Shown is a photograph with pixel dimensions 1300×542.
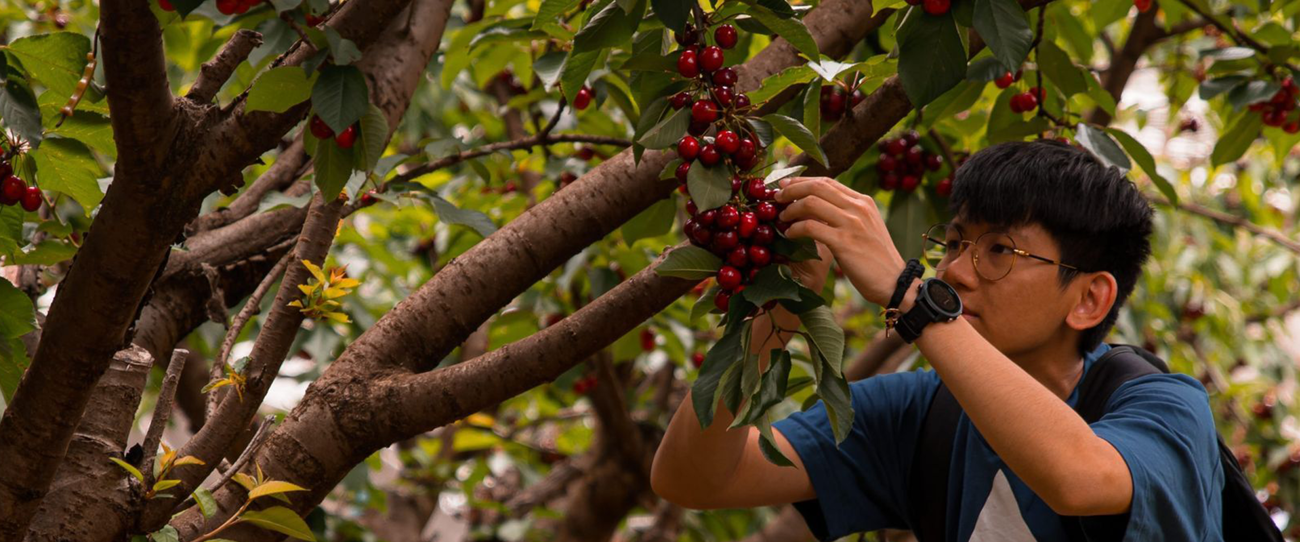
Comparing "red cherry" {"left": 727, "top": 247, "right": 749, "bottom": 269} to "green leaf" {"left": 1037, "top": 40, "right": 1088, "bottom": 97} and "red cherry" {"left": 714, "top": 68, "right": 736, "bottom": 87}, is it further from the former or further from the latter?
"green leaf" {"left": 1037, "top": 40, "right": 1088, "bottom": 97}

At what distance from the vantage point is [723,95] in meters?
1.27

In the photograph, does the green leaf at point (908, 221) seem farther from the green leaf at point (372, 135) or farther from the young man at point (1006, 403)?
the green leaf at point (372, 135)

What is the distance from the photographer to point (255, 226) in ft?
6.64

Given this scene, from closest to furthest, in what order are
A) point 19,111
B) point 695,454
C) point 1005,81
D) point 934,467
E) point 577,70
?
1. point 19,111
2. point 577,70
3. point 695,454
4. point 934,467
5. point 1005,81

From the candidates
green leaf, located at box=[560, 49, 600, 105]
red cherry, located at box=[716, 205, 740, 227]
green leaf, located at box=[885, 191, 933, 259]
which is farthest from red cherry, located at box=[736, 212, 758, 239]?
green leaf, located at box=[885, 191, 933, 259]

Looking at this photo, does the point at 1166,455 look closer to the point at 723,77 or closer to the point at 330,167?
the point at 723,77

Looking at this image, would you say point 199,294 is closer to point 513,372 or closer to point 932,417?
point 513,372

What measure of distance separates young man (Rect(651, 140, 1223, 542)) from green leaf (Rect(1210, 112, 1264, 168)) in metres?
0.65

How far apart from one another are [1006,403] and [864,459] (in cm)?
63

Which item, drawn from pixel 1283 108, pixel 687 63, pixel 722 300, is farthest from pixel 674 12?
pixel 1283 108

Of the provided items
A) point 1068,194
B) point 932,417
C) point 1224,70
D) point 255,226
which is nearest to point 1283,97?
point 1224,70

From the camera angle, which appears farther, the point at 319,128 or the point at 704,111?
the point at 319,128

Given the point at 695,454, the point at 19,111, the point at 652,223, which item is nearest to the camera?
the point at 19,111

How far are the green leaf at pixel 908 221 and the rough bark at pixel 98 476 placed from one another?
1306mm
